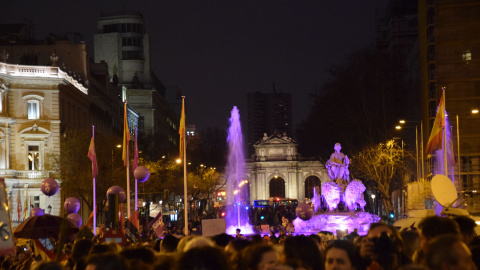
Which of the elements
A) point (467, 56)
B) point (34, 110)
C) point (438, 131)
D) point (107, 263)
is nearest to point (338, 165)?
point (467, 56)

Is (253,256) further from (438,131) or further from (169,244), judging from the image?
(438,131)

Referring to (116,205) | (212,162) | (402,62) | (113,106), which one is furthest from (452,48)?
(212,162)

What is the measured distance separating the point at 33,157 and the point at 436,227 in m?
54.5

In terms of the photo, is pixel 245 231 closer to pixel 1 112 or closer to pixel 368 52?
pixel 1 112

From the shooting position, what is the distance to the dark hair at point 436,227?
8.38 metres

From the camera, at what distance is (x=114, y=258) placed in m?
6.59

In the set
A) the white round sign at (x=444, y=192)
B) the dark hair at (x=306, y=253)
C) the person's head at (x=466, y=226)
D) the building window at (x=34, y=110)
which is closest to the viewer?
the dark hair at (x=306, y=253)

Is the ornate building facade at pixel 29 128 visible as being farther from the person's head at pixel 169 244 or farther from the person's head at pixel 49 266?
the person's head at pixel 49 266

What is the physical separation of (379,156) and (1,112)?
23.9 m

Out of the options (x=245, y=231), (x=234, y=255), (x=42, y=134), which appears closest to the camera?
(x=234, y=255)

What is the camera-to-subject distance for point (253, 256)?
286 inches

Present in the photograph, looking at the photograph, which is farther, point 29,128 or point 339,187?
point 29,128

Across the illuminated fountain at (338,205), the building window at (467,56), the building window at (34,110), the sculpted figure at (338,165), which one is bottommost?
the illuminated fountain at (338,205)

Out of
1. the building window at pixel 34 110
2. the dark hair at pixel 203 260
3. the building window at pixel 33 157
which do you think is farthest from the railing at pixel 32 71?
the dark hair at pixel 203 260
